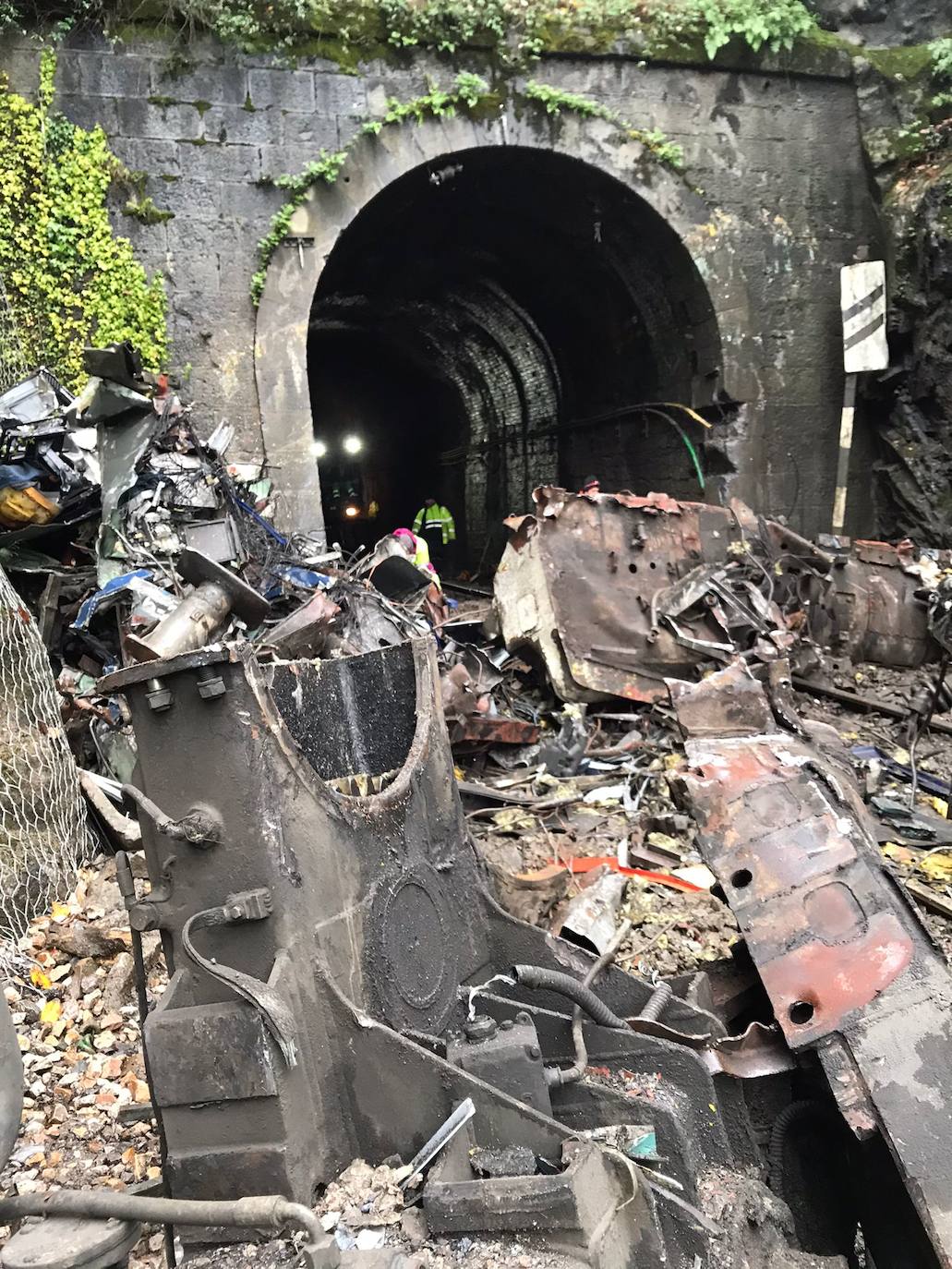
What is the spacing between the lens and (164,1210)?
151cm

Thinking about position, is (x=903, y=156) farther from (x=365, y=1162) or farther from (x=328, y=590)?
(x=365, y=1162)

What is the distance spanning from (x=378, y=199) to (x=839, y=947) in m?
8.89

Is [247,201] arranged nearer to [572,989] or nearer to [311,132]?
[311,132]

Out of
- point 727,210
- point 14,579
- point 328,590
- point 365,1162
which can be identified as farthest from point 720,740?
point 727,210

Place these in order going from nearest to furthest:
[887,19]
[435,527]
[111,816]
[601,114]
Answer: [111,816]
[601,114]
[887,19]
[435,527]

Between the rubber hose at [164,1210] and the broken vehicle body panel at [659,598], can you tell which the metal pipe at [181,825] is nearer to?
the rubber hose at [164,1210]

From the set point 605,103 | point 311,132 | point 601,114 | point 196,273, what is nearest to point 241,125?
point 311,132

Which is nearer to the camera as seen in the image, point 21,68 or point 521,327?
point 21,68

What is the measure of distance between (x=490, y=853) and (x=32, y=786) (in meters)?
2.23

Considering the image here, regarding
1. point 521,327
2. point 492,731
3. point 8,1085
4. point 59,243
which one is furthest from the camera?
point 521,327

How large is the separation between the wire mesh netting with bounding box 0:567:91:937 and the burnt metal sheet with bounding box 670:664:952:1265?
2.98 meters

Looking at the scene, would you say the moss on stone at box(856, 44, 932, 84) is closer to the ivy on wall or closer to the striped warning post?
the striped warning post

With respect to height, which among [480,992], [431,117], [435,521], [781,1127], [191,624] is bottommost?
[781,1127]

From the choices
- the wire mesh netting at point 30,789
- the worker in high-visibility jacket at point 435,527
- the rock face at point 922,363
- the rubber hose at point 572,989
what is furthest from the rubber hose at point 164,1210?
the worker in high-visibility jacket at point 435,527
